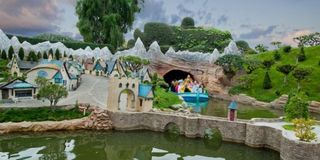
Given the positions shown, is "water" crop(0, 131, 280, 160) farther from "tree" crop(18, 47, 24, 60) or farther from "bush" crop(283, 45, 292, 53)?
"bush" crop(283, 45, 292, 53)

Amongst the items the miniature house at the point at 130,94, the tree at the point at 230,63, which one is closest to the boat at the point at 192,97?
the tree at the point at 230,63

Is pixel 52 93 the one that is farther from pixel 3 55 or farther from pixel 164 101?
pixel 3 55

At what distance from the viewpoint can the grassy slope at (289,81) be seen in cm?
4869

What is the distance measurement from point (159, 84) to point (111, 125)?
20.4 metres

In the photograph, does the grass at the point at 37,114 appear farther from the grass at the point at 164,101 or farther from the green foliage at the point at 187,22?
the green foliage at the point at 187,22

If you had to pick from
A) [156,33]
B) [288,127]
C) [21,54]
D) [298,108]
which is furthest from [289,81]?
[21,54]

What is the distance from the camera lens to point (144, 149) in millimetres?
25688

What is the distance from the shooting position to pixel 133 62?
178ft

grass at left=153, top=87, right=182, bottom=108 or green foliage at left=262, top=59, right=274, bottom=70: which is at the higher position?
green foliage at left=262, top=59, right=274, bottom=70

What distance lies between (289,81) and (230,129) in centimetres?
2764

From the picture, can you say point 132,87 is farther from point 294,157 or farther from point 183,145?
point 294,157

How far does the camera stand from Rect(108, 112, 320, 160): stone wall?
70.8 feet

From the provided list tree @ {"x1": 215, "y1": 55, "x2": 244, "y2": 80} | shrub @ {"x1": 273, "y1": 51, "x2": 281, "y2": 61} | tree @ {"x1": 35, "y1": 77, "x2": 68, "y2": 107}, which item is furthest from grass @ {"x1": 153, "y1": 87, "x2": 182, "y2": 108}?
shrub @ {"x1": 273, "y1": 51, "x2": 281, "y2": 61}

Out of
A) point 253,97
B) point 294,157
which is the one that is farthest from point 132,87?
point 253,97
